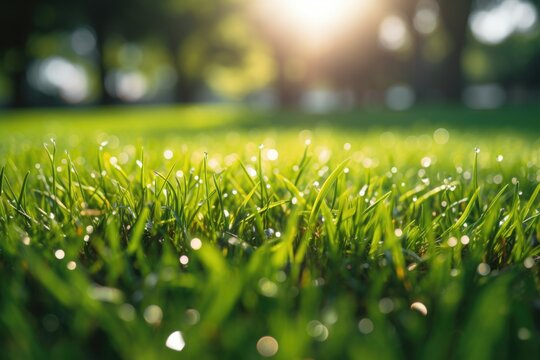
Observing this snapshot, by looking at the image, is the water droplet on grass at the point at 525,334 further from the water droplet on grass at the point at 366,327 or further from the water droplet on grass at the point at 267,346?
the water droplet on grass at the point at 267,346

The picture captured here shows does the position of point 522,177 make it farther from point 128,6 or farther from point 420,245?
point 128,6

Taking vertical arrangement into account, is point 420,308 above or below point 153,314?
below

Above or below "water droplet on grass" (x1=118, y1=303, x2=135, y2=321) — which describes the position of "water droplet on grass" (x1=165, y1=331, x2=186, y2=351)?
below

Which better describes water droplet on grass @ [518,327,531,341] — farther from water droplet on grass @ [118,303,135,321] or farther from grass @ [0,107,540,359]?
water droplet on grass @ [118,303,135,321]

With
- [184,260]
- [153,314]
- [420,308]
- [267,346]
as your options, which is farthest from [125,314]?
[420,308]

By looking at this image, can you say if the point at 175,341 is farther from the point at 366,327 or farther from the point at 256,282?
the point at 366,327

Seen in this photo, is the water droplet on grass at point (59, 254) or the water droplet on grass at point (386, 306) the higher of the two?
the water droplet on grass at point (59, 254)

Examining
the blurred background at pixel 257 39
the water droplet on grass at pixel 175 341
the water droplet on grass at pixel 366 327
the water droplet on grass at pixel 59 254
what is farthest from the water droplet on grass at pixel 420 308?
the blurred background at pixel 257 39

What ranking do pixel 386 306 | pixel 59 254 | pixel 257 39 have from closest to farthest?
pixel 386 306, pixel 59 254, pixel 257 39

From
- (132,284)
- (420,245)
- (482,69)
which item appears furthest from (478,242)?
(482,69)

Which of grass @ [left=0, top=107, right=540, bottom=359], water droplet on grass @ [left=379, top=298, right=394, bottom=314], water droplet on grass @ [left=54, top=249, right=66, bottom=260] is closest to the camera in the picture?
grass @ [left=0, top=107, right=540, bottom=359]

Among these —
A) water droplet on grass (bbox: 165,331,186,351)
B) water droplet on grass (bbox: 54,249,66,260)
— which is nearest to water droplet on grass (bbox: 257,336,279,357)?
water droplet on grass (bbox: 165,331,186,351)
